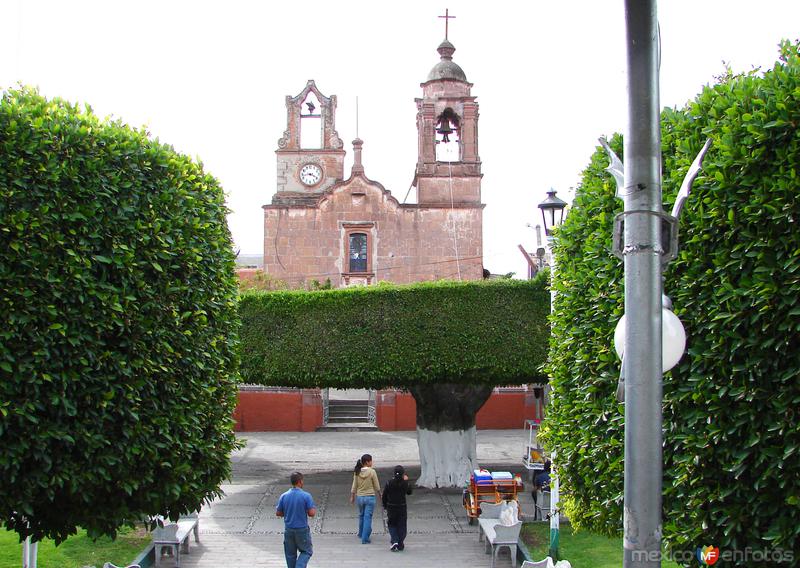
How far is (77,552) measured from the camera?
41.1 ft

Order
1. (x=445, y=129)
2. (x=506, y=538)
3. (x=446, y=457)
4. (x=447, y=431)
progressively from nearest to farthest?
(x=506, y=538)
(x=447, y=431)
(x=446, y=457)
(x=445, y=129)

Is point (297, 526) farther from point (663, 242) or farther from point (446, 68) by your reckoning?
point (446, 68)

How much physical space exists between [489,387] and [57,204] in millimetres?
12319

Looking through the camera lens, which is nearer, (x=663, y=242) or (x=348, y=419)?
(x=663, y=242)

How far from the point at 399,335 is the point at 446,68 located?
56.3 ft

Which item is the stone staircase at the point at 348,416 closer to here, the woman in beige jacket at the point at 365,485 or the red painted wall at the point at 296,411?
the red painted wall at the point at 296,411

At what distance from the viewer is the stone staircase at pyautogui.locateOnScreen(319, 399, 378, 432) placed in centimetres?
3166

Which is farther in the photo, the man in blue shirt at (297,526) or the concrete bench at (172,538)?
the concrete bench at (172,538)

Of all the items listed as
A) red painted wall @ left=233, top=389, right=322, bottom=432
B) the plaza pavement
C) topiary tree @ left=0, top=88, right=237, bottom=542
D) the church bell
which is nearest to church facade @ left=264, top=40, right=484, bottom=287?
the church bell

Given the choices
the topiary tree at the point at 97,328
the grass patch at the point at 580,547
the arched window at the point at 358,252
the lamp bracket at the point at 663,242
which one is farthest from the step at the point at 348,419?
the lamp bracket at the point at 663,242

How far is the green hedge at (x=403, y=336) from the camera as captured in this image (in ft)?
53.7

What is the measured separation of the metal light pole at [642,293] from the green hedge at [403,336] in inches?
495

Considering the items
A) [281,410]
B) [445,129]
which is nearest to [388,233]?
[445,129]

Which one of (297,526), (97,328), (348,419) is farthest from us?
(348,419)
